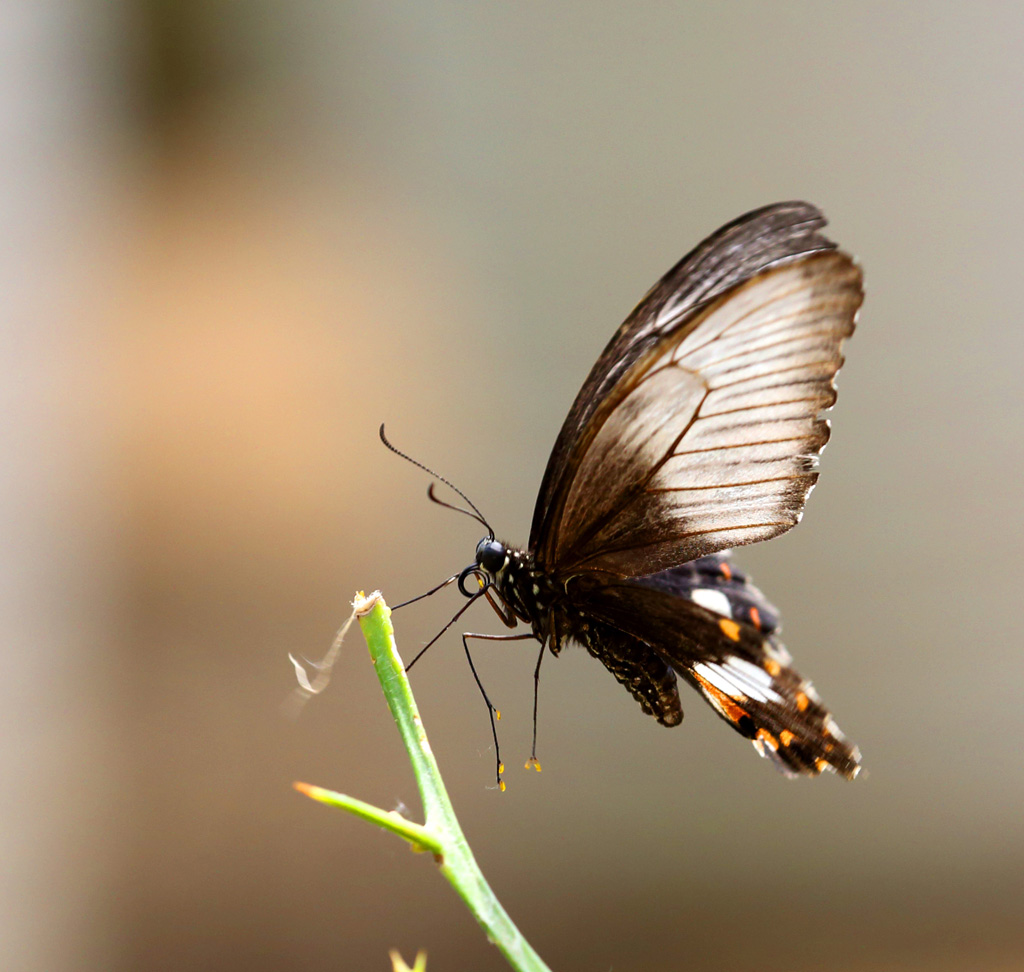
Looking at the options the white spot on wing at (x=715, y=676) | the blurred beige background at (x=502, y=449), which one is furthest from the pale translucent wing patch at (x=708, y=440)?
the blurred beige background at (x=502, y=449)

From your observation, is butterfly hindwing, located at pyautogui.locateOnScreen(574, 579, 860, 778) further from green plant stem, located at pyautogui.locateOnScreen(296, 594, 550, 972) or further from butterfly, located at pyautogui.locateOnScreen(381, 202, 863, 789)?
green plant stem, located at pyautogui.locateOnScreen(296, 594, 550, 972)

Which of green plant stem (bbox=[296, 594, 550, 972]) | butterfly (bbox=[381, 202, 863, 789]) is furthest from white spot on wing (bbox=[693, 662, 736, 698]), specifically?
green plant stem (bbox=[296, 594, 550, 972])

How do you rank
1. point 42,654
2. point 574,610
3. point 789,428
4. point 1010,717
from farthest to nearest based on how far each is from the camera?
A: point 1010,717 → point 42,654 → point 574,610 → point 789,428

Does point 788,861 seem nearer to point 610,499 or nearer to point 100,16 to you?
point 610,499

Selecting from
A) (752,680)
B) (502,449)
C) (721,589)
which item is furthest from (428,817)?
(502,449)

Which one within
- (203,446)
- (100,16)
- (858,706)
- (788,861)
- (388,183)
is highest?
(100,16)

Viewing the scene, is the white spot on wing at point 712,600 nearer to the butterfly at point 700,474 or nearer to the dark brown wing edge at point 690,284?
the butterfly at point 700,474

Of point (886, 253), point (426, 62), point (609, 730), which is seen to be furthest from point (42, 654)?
point (886, 253)
